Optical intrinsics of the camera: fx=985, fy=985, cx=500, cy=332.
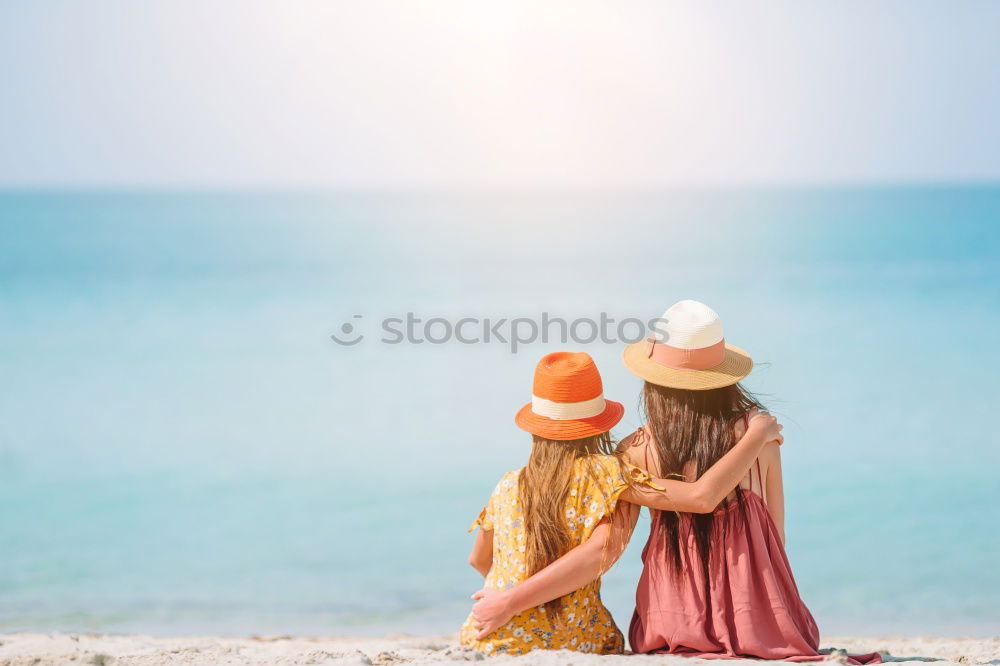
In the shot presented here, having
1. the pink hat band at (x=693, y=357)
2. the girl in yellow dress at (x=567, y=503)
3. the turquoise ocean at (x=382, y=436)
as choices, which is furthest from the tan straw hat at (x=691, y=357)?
the turquoise ocean at (x=382, y=436)

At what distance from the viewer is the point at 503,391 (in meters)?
9.95

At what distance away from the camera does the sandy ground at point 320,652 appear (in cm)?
254

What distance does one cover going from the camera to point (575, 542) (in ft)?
8.41

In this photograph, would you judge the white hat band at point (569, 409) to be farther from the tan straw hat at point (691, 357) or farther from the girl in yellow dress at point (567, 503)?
the tan straw hat at point (691, 357)

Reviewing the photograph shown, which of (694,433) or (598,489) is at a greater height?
(694,433)

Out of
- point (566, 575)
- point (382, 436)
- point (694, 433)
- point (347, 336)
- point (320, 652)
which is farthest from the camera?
point (347, 336)

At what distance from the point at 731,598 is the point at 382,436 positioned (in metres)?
6.20

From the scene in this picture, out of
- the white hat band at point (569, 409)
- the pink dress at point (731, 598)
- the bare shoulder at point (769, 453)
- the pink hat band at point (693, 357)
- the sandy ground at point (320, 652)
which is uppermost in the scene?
the pink hat band at point (693, 357)

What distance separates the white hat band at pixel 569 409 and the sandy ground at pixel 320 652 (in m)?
0.60

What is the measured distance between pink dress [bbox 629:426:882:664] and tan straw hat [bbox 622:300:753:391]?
11.1 inches

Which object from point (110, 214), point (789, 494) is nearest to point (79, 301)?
point (789, 494)

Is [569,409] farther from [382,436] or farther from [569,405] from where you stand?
[382,436]

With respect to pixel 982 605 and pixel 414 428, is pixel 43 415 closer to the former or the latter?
pixel 414 428

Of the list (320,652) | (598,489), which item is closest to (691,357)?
(598,489)
